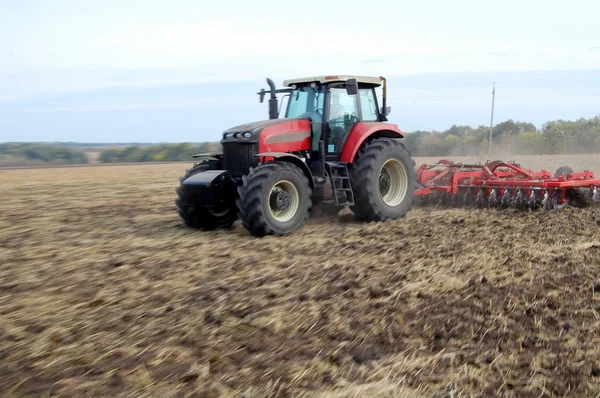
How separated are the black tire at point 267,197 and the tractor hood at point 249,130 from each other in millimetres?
485

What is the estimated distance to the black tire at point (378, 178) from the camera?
8258 mm

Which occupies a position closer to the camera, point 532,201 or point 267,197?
point 267,197

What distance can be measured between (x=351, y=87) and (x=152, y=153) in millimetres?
23062

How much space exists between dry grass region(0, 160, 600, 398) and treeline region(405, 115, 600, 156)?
48.8ft

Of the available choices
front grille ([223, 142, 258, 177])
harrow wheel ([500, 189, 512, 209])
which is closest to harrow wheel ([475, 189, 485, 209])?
harrow wheel ([500, 189, 512, 209])

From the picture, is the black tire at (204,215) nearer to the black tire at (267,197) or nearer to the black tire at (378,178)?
the black tire at (267,197)

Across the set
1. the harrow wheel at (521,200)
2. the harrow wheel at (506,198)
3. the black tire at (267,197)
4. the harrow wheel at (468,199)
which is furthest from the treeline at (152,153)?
the black tire at (267,197)

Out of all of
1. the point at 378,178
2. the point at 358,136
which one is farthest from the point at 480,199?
the point at 358,136

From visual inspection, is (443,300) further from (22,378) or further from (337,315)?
(22,378)

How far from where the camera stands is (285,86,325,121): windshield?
8.36 metres

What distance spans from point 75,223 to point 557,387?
742 centimetres

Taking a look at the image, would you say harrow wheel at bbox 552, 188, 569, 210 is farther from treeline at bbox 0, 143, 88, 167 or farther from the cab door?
treeline at bbox 0, 143, 88, 167

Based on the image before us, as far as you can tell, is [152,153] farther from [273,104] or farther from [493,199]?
[493,199]

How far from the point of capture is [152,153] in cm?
2969
